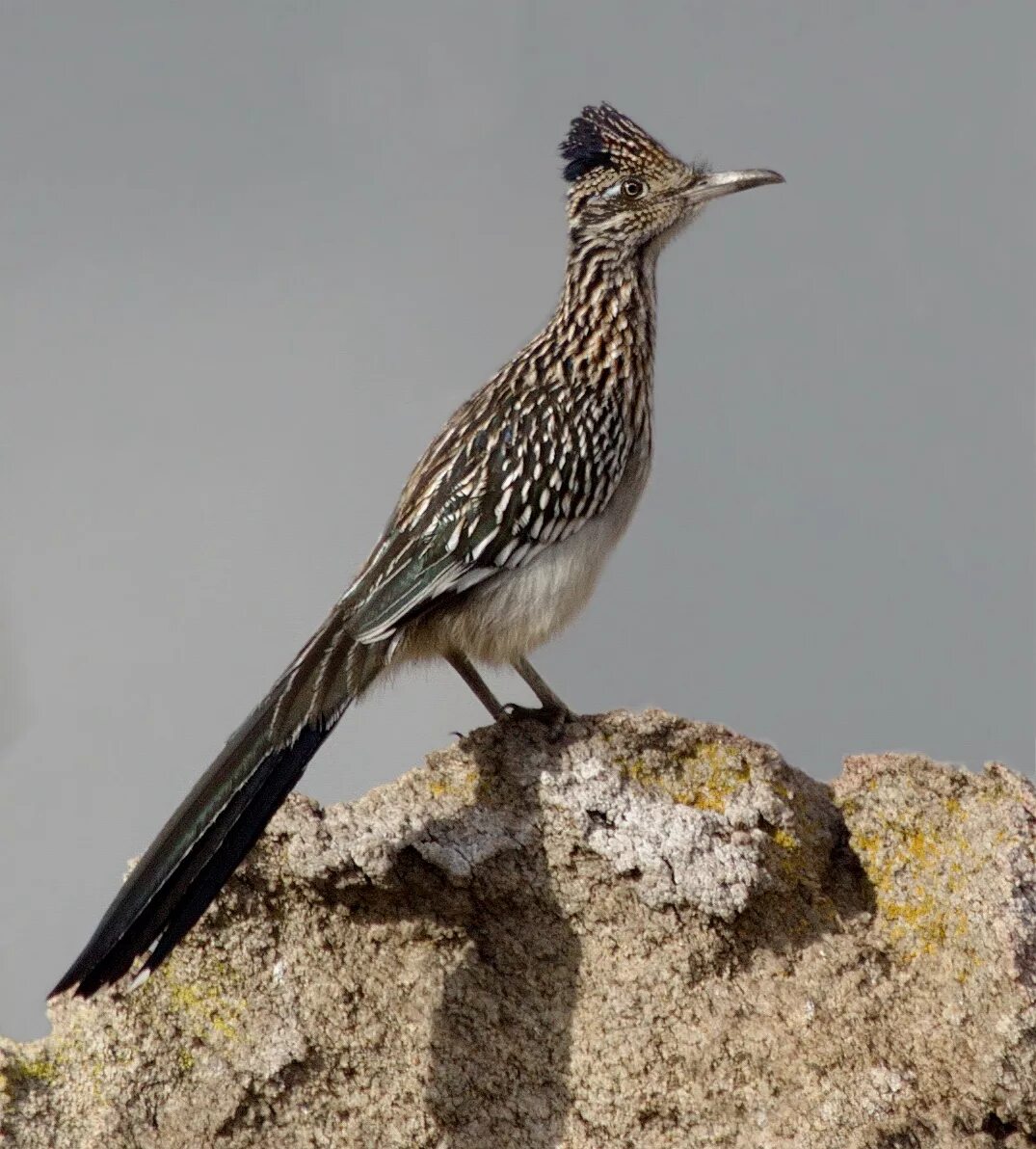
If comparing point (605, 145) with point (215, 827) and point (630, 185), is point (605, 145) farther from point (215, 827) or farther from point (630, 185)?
point (215, 827)

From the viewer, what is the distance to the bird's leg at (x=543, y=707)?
4.97 m

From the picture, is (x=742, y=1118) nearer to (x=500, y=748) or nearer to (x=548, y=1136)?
(x=548, y=1136)

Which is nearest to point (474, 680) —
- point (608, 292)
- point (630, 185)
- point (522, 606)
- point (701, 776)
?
point (522, 606)

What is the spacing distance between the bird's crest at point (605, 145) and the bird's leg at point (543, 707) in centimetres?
229

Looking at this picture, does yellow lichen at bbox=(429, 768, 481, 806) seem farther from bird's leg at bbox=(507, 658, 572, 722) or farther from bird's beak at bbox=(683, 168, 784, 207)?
bird's beak at bbox=(683, 168, 784, 207)

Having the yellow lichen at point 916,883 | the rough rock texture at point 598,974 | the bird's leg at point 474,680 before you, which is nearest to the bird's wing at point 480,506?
the bird's leg at point 474,680

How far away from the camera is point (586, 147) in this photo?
6.51m

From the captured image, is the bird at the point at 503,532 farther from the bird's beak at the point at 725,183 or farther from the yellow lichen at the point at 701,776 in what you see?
the yellow lichen at the point at 701,776

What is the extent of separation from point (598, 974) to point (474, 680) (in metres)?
1.31

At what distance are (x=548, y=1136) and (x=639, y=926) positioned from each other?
0.64 metres

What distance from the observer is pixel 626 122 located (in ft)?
21.3

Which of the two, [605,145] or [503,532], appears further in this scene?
[605,145]

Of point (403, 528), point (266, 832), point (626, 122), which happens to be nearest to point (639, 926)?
point (266, 832)

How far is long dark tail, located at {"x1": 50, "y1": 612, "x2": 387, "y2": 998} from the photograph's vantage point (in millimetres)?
4148
